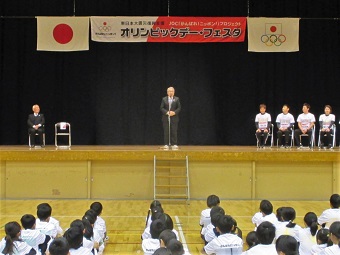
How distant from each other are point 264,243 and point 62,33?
36.5 feet

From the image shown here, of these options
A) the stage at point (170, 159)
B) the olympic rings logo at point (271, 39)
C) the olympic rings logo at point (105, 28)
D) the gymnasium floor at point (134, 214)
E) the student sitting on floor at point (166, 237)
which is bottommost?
the gymnasium floor at point (134, 214)

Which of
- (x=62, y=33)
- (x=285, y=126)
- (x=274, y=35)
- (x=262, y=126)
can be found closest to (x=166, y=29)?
(x=62, y=33)

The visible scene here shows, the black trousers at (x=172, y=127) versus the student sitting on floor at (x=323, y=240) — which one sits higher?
the black trousers at (x=172, y=127)

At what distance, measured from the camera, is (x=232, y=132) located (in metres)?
16.4

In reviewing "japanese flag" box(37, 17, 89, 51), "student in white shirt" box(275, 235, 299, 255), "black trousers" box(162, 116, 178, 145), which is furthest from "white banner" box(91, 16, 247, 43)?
"student in white shirt" box(275, 235, 299, 255)

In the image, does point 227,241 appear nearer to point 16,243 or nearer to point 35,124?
point 16,243

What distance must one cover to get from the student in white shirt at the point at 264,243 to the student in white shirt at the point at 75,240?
56.1 inches

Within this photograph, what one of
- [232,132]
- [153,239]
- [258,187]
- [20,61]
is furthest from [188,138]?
[153,239]

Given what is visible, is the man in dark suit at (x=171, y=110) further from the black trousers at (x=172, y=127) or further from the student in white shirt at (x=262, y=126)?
the student in white shirt at (x=262, y=126)

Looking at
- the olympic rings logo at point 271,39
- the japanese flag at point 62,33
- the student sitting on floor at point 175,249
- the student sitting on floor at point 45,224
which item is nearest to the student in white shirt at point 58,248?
the student sitting on floor at point 175,249

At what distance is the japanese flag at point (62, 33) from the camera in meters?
14.1

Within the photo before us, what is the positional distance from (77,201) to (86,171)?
74cm

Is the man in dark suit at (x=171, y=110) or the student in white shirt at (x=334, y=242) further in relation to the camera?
the man in dark suit at (x=171, y=110)

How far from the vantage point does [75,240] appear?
4.49m
